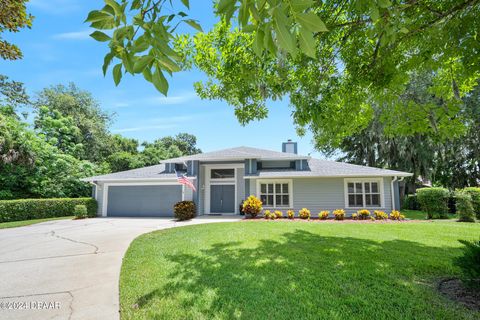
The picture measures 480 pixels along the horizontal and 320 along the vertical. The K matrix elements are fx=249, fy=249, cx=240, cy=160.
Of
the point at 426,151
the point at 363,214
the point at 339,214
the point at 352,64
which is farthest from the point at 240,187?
the point at 426,151

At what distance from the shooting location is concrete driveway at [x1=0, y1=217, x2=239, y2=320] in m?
3.42

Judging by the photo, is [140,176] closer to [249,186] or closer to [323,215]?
[249,186]

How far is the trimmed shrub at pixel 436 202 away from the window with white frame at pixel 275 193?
7.89 m

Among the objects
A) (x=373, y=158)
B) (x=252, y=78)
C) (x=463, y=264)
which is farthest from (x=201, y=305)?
(x=373, y=158)

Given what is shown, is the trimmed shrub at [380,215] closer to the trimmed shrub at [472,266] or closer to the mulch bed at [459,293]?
the mulch bed at [459,293]

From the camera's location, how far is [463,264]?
3566 mm

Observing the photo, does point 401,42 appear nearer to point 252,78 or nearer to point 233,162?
point 252,78

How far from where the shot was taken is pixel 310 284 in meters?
4.00

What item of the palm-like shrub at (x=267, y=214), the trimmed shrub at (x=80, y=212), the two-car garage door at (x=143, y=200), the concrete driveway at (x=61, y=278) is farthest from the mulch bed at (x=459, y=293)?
the trimmed shrub at (x=80, y=212)

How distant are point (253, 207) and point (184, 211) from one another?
378 cm

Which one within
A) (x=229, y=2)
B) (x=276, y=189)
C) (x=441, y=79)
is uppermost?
(x=441, y=79)

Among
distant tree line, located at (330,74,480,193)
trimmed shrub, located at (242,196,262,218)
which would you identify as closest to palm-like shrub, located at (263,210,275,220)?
trimmed shrub, located at (242,196,262,218)

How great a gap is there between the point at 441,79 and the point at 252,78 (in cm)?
550

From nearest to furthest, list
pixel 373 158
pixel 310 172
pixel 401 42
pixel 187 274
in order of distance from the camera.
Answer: pixel 187 274
pixel 401 42
pixel 310 172
pixel 373 158
